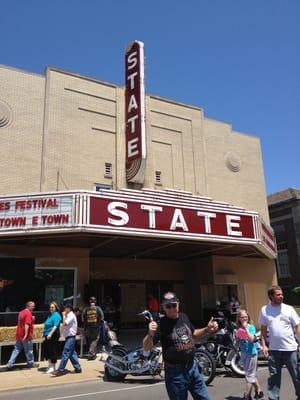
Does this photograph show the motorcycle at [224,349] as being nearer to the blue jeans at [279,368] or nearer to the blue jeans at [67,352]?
the blue jeans at [67,352]

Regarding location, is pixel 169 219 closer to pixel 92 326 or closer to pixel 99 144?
pixel 92 326

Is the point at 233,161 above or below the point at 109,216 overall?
above

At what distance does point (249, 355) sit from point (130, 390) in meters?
2.86

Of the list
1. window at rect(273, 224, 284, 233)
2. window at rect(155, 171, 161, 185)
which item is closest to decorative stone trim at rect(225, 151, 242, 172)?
window at rect(155, 171, 161, 185)

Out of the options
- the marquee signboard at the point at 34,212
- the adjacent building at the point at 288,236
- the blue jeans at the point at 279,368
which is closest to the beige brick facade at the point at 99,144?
the marquee signboard at the point at 34,212

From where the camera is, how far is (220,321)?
1505 centimetres

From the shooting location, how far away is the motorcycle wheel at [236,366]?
998 cm

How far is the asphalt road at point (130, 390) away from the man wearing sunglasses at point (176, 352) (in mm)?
3505

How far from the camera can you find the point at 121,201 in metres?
14.7

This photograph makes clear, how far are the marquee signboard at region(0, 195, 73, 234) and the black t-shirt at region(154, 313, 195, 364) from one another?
9.39 meters

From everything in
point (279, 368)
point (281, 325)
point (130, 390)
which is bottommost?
point (130, 390)

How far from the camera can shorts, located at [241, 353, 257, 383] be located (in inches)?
294

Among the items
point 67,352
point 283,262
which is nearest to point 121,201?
point 67,352

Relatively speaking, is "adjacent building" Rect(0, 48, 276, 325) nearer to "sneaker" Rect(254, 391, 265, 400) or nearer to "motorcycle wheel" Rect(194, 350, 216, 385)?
"motorcycle wheel" Rect(194, 350, 216, 385)
